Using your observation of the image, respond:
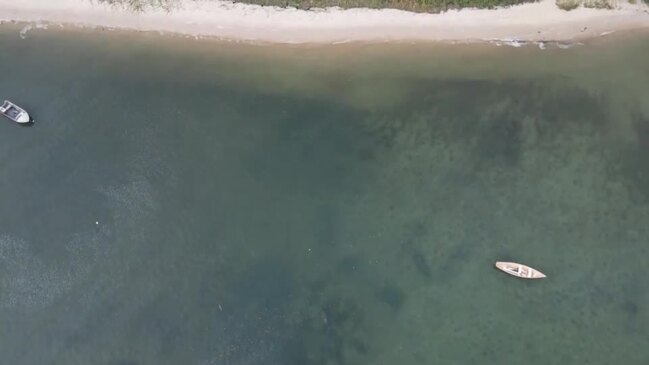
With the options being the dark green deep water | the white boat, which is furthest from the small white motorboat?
the white boat

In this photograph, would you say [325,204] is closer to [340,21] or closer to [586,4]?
[340,21]

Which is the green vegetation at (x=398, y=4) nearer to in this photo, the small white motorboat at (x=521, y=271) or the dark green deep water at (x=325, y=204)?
the dark green deep water at (x=325, y=204)

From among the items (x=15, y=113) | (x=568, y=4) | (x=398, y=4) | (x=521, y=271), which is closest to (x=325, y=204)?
(x=521, y=271)

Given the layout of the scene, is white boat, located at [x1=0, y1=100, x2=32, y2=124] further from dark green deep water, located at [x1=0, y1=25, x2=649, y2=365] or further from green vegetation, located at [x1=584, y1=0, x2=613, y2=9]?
green vegetation, located at [x1=584, y1=0, x2=613, y2=9]

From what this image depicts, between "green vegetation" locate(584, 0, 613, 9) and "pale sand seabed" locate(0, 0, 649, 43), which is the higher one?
Answer: "green vegetation" locate(584, 0, 613, 9)

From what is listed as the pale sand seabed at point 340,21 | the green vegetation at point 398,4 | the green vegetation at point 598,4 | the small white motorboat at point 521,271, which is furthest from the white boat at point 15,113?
the green vegetation at point 598,4

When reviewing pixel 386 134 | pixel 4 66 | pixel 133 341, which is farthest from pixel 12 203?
pixel 386 134
